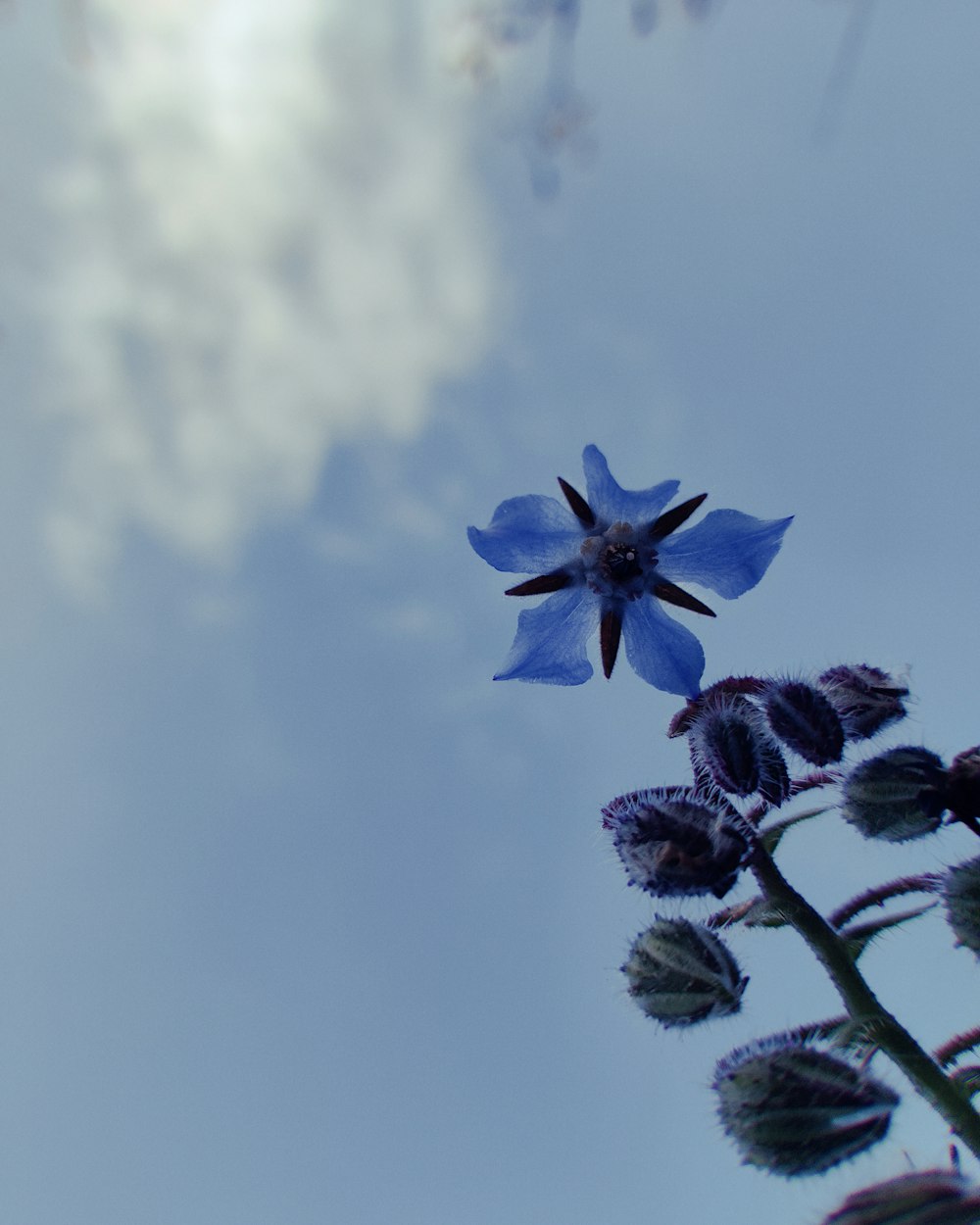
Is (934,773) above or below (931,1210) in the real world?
above

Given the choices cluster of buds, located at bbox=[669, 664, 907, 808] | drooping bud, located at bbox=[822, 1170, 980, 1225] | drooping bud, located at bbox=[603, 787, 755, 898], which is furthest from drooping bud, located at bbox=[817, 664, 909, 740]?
drooping bud, located at bbox=[822, 1170, 980, 1225]

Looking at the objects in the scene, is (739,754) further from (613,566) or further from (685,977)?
(613,566)

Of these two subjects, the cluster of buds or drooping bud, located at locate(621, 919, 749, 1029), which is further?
the cluster of buds

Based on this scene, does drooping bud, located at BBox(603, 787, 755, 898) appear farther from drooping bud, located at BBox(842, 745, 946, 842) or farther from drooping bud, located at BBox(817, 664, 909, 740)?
drooping bud, located at BBox(817, 664, 909, 740)

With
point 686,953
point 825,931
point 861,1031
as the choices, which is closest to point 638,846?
point 686,953

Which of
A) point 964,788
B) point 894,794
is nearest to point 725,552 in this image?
point 894,794

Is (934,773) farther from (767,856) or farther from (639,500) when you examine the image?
(639,500)
